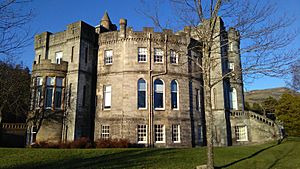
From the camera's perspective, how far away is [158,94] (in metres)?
25.1

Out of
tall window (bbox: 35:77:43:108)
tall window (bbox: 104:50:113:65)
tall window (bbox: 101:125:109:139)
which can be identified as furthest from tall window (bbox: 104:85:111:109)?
tall window (bbox: 35:77:43:108)

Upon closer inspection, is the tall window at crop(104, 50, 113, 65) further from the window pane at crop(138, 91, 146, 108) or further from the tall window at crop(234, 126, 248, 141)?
the tall window at crop(234, 126, 248, 141)

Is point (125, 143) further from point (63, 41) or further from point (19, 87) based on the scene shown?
point (19, 87)

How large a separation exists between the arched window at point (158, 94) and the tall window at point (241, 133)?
37.7 feet

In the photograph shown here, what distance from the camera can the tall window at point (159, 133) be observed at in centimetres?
2384

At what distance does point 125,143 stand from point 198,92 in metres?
10.9

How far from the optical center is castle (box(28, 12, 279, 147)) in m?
23.8

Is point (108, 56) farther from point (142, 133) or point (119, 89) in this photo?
point (142, 133)

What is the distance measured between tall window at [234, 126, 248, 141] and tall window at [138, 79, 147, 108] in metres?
13.2

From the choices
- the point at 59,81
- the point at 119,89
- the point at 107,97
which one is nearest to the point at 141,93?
the point at 119,89

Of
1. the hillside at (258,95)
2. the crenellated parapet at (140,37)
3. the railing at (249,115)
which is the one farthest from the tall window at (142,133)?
the hillside at (258,95)

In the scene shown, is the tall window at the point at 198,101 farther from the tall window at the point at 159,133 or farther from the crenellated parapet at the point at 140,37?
the crenellated parapet at the point at 140,37

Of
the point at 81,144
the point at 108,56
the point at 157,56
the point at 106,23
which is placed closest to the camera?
the point at 81,144

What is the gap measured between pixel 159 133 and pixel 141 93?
14.4ft
